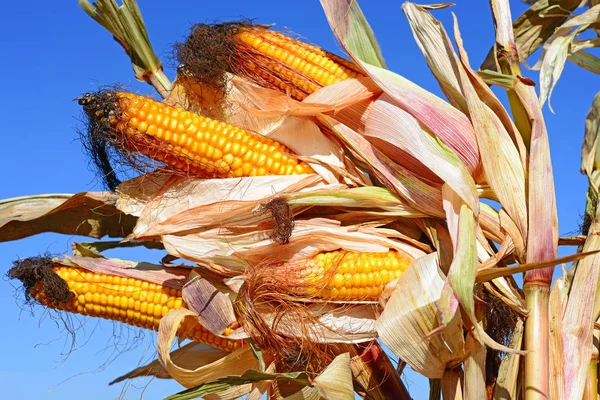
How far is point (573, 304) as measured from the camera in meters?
2.67

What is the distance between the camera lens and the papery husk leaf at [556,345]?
2514 millimetres

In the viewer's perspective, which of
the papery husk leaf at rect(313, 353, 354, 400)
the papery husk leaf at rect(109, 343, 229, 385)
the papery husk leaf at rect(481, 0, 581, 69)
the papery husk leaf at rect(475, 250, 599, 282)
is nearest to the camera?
the papery husk leaf at rect(475, 250, 599, 282)

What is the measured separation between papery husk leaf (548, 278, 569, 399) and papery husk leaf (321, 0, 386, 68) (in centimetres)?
106

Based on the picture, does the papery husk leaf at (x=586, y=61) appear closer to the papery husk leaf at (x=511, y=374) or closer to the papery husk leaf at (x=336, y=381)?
the papery husk leaf at (x=511, y=374)

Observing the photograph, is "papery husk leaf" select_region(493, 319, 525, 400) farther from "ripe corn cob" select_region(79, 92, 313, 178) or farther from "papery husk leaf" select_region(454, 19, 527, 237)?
"ripe corn cob" select_region(79, 92, 313, 178)

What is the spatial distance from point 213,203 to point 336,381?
748mm

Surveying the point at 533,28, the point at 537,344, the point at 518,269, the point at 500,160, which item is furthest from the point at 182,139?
the point at 533,28

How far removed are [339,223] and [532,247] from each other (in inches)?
25.7

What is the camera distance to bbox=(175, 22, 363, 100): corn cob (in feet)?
9.18

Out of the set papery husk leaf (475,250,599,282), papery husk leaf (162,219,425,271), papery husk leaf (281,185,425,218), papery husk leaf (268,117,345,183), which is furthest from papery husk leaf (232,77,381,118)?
papery husk leaf (475,250,599,282)

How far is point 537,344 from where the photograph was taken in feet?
8.07

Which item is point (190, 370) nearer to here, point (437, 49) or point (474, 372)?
point (474, 372)

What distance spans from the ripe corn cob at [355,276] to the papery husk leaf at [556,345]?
536mm

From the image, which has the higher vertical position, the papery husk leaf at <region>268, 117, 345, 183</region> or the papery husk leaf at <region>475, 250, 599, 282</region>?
the papery husk leaf at <region>268, 117, 345, 183</region>
